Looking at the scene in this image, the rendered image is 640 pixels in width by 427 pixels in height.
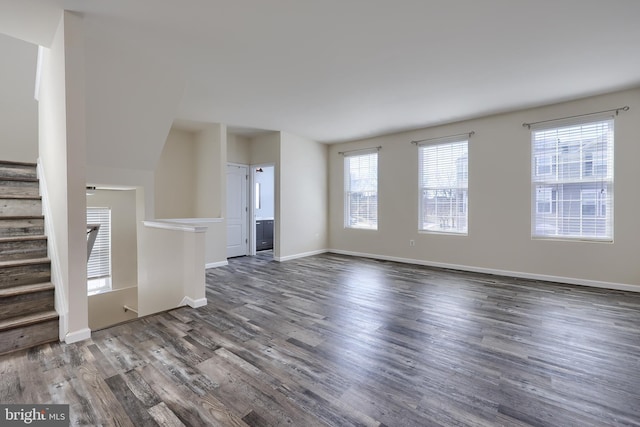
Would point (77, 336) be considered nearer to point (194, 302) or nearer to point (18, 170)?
point (194, 302)

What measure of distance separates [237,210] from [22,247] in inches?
140

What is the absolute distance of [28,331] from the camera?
7.27ft

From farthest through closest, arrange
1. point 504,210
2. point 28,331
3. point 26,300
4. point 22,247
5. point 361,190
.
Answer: point 361,190
point 504,210
point 22,247
point 26,300
point 28,331

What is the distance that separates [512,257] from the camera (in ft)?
14.6

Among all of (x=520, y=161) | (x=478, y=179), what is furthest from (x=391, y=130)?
(x=520, y=161)

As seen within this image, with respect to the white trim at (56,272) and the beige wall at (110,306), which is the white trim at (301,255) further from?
the white trim at (56,272)

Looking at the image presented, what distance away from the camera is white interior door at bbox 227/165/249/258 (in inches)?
232

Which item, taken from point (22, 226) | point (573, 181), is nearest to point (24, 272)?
point (22, 226)

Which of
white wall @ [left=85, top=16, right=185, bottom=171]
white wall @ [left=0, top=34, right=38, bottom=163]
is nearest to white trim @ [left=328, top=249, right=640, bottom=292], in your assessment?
white wall @ [left=85, top=16, right=185, bottom=171]

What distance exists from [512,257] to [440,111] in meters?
2.52

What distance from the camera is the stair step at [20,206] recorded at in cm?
296

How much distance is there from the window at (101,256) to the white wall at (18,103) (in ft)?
3.78

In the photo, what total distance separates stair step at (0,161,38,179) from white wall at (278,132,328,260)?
3510mm

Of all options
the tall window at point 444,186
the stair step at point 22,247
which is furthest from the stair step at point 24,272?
the tall window at point 444,186
